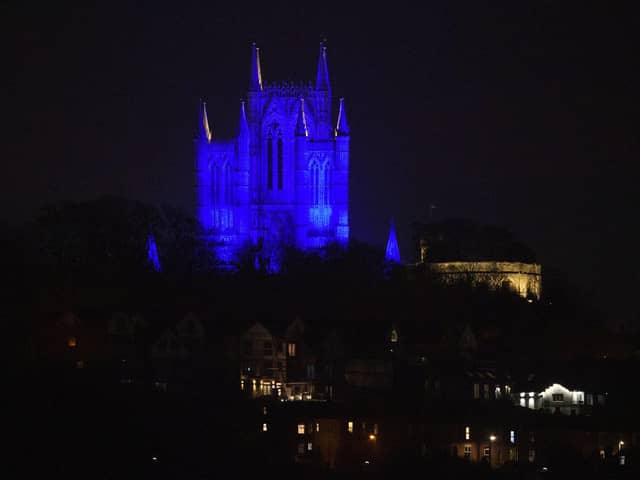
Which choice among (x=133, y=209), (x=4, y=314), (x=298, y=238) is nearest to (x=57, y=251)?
(x=133, y=209)

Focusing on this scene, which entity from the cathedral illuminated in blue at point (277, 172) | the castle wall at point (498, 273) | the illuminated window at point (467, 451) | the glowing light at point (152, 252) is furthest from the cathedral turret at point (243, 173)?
the illuminated window at point (467, 451)

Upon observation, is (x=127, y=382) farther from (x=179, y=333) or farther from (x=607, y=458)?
(x=607, y=458)

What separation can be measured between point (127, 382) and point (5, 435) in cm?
1534

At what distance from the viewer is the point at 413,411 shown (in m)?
101

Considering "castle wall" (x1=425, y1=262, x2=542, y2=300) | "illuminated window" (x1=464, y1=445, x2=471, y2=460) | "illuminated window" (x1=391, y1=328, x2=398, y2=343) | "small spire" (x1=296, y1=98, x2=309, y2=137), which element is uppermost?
"small spire" (x1=296, y1=98, x2=309, y2=137)

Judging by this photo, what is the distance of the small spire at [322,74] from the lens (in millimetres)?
169000

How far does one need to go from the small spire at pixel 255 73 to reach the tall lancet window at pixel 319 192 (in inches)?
276

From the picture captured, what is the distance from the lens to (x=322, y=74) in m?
170

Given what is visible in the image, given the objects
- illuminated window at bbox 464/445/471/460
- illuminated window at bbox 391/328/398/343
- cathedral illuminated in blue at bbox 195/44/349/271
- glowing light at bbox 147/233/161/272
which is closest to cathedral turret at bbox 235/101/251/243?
cathedral illuminated in blue at bbox 195/44/349/271

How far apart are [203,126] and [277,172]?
687 centimetres

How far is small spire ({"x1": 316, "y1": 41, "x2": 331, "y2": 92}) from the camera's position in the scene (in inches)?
6654

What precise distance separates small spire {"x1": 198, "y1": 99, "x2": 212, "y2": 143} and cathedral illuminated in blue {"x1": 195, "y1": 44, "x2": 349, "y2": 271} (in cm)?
20

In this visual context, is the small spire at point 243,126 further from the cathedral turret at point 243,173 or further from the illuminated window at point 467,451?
the illuminated window at point 467,451

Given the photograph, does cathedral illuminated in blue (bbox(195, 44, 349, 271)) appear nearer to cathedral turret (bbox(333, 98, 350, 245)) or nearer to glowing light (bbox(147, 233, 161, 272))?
cathedral turret (bbox(333, 98, 350, 245))
